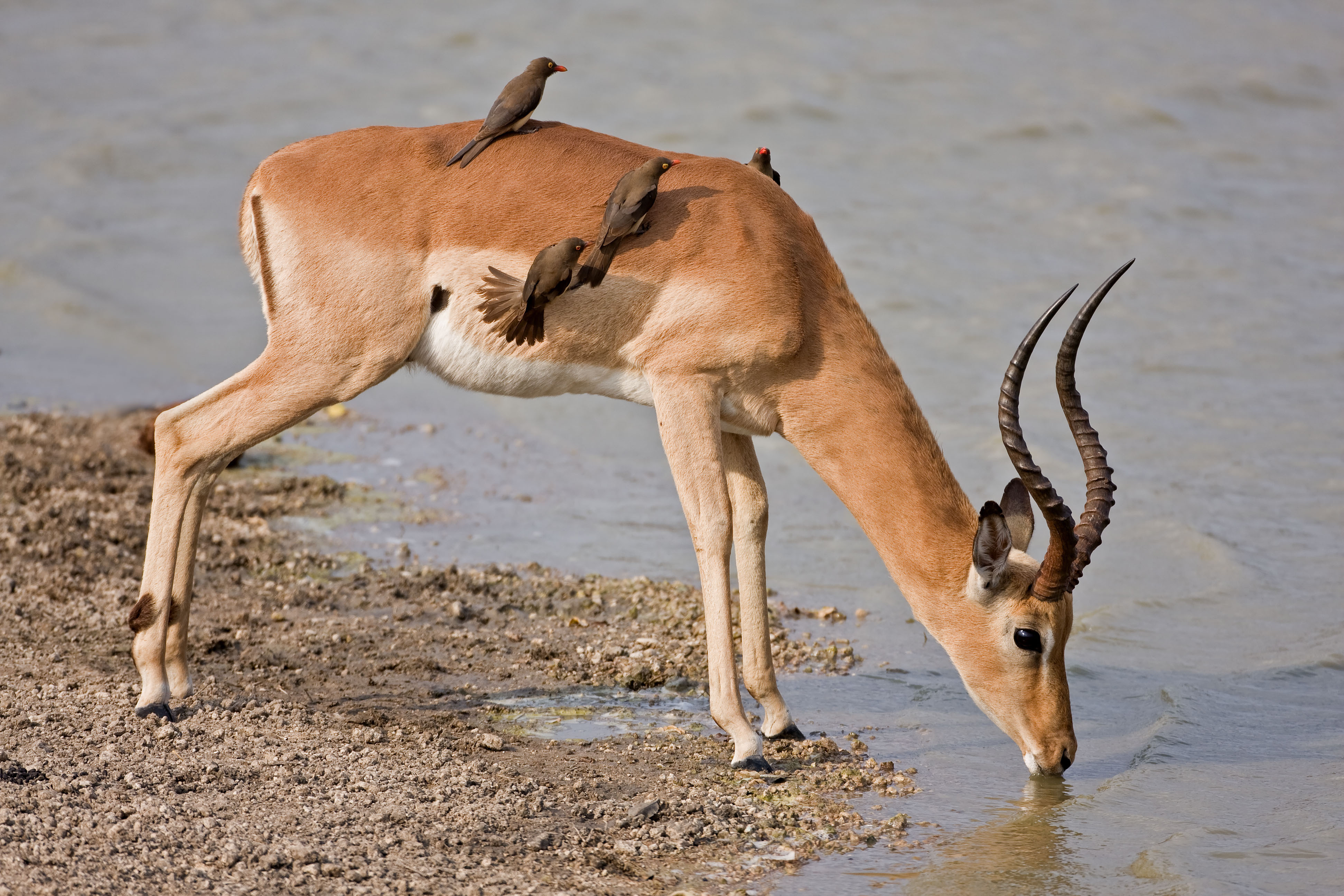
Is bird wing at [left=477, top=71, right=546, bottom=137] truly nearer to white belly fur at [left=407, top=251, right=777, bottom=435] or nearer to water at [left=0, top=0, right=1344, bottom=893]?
white belly fur at [left=407, top=251, right=777, bottom=435]

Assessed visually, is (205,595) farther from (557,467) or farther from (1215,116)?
(1215,116)

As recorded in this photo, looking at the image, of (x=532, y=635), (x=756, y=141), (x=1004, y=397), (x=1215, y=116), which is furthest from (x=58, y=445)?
(x=1215, y=116)

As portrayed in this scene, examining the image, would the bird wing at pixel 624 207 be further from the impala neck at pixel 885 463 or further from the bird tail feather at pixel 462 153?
the impala neck at pixel 885 463

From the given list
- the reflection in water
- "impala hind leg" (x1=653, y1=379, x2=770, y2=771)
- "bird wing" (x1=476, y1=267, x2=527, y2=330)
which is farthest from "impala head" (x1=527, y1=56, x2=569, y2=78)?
the reflection in water

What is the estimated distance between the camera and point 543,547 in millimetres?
9523

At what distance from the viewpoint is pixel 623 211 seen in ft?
19.7

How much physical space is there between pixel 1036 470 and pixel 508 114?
114 inches

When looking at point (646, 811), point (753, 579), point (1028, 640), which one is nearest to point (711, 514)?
point (753, 579)

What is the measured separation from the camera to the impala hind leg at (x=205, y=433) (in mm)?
6188

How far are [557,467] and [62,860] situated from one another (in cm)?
711

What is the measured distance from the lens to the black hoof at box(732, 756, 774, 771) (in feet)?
20.2

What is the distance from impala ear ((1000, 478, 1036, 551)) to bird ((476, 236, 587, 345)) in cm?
221

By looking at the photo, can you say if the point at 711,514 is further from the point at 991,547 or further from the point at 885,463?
the point at 991,547

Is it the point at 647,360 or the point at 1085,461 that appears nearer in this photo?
the point at 1085,461
